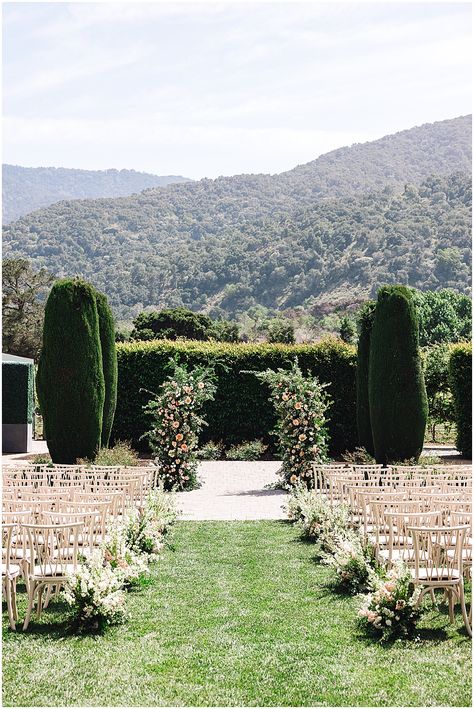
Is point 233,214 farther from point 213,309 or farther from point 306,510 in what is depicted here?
point 306,510

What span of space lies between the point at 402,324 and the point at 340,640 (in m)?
10.6

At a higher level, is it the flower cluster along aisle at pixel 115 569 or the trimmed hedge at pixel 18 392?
the trimmed hedge at pixel 18 392

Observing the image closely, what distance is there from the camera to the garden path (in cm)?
1297

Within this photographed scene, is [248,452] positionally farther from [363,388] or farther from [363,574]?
[363,574]

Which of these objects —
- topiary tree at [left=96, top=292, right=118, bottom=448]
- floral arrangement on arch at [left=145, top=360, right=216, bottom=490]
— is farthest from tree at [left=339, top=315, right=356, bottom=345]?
floral arrangement on arch at [left=145, top=360, right=216, bottom=490]

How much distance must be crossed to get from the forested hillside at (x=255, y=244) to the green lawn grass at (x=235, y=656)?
174ft

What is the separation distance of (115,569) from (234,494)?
26.9 ft

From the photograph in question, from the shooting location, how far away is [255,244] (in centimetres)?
7512

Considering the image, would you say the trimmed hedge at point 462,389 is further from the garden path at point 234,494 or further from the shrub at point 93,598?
the shrub at point 93,598

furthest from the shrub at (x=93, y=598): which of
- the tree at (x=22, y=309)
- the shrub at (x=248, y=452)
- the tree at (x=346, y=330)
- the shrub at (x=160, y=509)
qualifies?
the tree at (x=22, y=309)

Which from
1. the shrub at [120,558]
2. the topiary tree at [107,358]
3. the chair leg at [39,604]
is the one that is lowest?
the chair leg at [39,604]

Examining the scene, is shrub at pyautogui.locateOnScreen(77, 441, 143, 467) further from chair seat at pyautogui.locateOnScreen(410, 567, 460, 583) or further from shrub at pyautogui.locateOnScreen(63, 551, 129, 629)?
chair seat at pyautogui.locateOnScreen(410, 567, 460, 583)

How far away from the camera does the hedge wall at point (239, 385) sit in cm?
2075

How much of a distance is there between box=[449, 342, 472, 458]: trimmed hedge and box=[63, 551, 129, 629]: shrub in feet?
46.1
